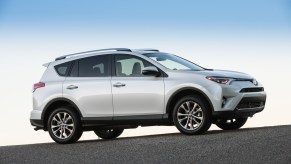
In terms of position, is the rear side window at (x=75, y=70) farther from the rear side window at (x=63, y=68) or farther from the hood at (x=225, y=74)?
the hood at (x=225, y=74)

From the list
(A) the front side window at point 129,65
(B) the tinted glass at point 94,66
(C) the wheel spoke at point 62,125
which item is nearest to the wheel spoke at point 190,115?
(A) the front side window at point 129,65

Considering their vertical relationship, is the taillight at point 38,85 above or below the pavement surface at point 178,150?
above

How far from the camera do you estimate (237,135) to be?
11.2m

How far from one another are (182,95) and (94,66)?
2126mm

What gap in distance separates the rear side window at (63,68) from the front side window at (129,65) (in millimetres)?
1246

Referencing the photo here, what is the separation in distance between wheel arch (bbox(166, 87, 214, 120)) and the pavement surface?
0.56 m

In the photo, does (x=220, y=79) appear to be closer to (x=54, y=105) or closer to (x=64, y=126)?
(x=64, y=126)

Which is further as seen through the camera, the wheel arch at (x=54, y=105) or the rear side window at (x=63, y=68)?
the rear side window at (x=63, y=68)

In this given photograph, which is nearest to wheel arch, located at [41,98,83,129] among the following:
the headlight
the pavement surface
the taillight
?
the taillight

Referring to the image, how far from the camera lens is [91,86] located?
12398 millimetres

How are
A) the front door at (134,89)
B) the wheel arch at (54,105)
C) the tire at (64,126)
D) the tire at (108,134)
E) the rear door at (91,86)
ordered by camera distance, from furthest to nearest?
the tire at (108,134) < the wheel arch at (54,105) < the tire at (64,126) < the rear door at (91,86) < the front door at (134,89)

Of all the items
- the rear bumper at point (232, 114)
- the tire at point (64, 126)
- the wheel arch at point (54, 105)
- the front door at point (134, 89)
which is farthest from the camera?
the wheel arch at point (54, 105)

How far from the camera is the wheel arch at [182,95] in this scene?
11.5m

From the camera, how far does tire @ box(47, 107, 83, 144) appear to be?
12.6 meters
